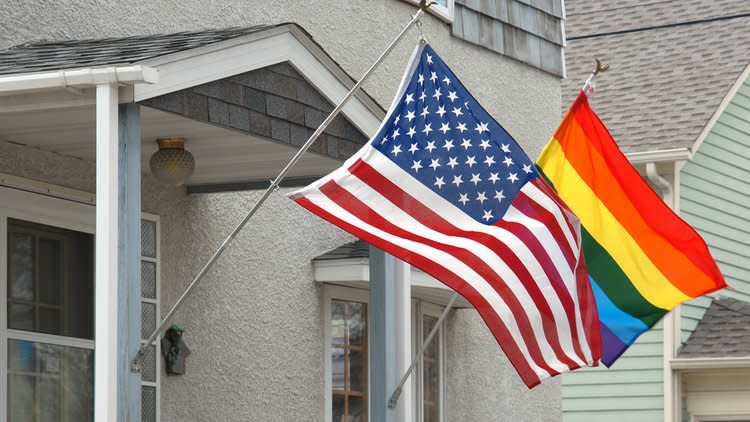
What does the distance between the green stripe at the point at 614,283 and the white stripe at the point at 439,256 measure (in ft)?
2.81

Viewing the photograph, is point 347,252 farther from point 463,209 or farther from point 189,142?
point 463,209

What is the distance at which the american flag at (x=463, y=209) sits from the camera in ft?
22.2

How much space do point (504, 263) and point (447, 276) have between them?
368mm

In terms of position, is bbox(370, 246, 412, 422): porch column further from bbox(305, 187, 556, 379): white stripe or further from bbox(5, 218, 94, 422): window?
bbox(5, 218, 94, 422): window

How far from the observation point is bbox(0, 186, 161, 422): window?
7.85 metres

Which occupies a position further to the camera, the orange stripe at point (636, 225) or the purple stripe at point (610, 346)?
the orange stripe at point (636, 225)

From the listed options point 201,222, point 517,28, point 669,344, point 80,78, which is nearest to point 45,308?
point 201,222

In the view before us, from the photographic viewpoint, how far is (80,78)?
252 inches

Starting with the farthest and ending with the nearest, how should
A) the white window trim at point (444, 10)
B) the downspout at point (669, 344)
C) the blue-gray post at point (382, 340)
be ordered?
the downspout at point (669, 344)
the white window trim at point (444, 10)
the blue-gray post at point (382, 340)

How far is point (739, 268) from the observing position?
18.4m

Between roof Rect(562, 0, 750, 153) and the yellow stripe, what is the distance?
945 cm

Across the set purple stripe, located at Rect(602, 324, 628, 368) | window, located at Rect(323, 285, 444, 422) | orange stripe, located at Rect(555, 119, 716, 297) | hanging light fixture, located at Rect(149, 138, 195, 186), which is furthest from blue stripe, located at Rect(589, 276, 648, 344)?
window, located at Rect(323, 285, 444, 422)

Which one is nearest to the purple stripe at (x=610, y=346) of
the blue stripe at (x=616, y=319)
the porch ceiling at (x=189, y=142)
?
the blue stripe at (x=616, y=319)

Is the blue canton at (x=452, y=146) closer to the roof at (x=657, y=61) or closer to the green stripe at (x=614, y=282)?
the green stripe at (x=614, y=282)
